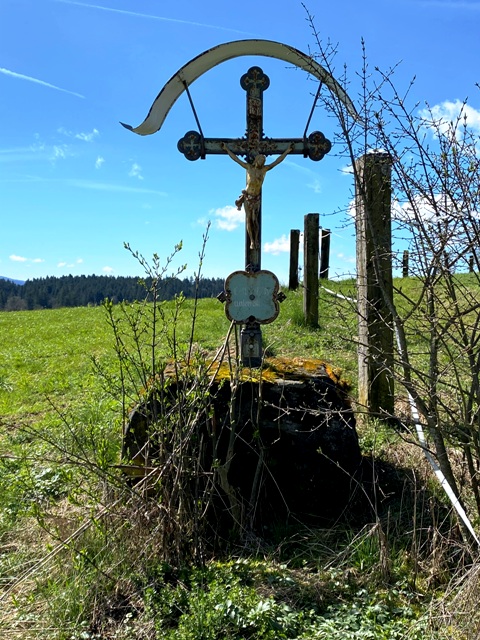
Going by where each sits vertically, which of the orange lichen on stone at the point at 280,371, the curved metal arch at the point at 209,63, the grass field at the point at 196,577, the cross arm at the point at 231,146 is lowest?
the grass field at the point at 196,577

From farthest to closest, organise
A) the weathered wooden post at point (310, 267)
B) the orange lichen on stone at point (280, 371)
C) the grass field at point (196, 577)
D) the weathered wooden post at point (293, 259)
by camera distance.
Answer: the weathered wooden post at point (293, 259), the weathered wooden post at point (310, 267), the orange lichen on stone at point (280, 371), the grass field at point (196, 577)

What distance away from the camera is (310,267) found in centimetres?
863

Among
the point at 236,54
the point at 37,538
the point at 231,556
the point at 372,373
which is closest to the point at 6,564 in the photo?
the point at 37,538

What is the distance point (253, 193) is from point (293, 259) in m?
7.46

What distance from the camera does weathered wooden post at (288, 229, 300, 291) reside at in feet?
37.9

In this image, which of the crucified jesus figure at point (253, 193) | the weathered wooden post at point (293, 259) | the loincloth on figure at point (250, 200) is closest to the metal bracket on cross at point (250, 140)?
the crucified jesus figure at point (253, 193)

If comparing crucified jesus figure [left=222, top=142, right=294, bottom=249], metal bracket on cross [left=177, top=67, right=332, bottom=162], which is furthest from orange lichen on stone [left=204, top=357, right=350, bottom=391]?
metal bracket on cross [left=177, top=67, right=332, bottom=162]

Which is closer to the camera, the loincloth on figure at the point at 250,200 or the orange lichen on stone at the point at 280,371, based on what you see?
the orange lichen on stone at the point at 280,371

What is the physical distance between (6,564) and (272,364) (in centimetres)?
218

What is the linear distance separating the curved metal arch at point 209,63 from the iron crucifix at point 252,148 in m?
0.18

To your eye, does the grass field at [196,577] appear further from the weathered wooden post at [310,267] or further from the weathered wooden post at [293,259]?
the weathered wooden post at [293,259]

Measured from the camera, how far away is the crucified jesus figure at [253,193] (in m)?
4.54

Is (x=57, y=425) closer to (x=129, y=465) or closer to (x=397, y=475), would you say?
(x=129, y=465)

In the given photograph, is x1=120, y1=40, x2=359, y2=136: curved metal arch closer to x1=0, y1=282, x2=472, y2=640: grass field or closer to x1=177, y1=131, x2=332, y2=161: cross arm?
x1=177, y1=131, x2=332, y2=161: cross arm
